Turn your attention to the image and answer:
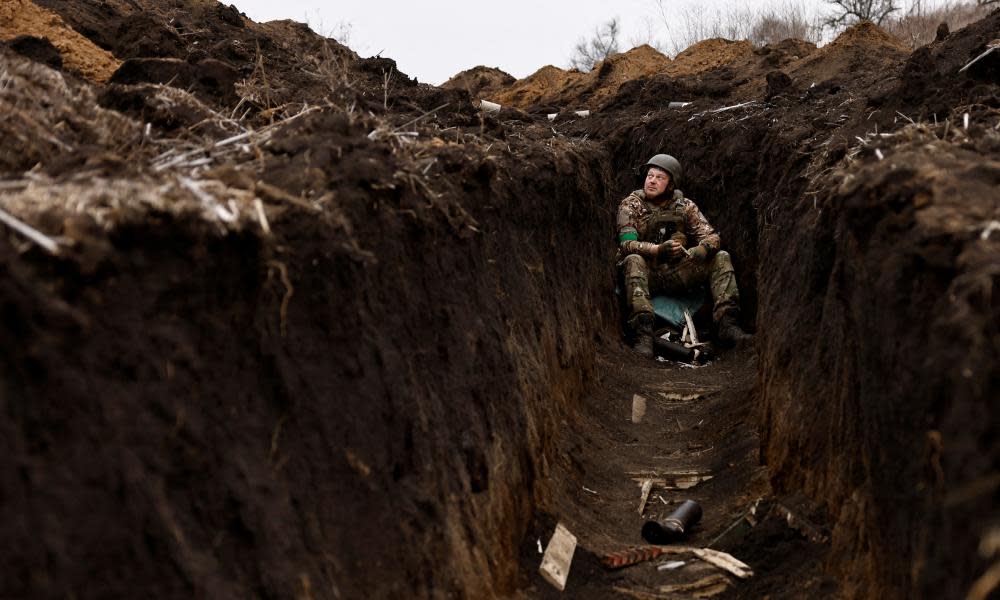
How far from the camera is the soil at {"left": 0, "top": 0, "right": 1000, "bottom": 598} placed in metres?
2.17

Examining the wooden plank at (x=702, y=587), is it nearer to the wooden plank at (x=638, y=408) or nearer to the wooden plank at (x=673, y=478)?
the wooden plank at (x=673, y=478)

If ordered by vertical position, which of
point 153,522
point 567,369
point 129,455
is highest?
point 129,455

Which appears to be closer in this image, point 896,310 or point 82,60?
point 896,310

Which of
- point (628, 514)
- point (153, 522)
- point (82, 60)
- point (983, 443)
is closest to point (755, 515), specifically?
point (628, 514)

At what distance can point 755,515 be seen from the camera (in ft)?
16.8

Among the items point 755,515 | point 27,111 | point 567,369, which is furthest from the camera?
point 567,369

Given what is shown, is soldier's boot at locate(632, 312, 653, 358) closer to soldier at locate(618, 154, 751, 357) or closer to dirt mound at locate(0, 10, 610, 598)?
soldier at locate(618, 154, 751, 357)

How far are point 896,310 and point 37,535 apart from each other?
9.09 ft

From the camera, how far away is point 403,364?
3.65m

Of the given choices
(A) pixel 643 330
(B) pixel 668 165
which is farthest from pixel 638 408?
(B) pixel 668 165

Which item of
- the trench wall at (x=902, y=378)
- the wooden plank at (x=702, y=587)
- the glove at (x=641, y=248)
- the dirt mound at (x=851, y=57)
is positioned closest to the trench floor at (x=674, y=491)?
the wooden plank at (x=702, y=587)

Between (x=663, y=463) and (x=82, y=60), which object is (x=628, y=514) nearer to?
(x=663, y=463)

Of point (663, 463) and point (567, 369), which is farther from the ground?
point (567, 369)

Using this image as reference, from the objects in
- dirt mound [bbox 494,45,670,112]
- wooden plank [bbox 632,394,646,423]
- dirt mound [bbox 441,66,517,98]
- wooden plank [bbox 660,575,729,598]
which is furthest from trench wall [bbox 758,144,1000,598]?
dirt mound [bbox 441,66,517,98]
